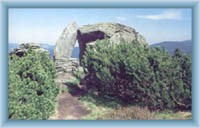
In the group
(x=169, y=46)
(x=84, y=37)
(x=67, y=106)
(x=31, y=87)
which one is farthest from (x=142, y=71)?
(x=31, y=87)

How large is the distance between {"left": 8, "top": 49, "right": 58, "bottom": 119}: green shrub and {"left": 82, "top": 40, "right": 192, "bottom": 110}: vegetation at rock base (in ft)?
0.84

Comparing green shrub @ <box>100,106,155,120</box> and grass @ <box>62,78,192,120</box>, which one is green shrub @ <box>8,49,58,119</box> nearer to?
grass @ <box>62,78,192,120</box>

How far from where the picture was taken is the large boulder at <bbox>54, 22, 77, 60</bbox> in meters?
3.46

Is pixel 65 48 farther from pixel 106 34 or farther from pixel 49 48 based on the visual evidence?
pixel 106 34

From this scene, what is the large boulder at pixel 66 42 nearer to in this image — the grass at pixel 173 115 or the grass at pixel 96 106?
the grass at pixel 96 106

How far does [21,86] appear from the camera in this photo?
3.43 m

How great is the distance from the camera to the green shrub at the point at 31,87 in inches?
133

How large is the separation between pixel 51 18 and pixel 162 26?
736mm

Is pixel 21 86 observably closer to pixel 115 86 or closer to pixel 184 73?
pixel 115 86

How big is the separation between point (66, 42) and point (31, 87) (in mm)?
376

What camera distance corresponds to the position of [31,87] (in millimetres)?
3449

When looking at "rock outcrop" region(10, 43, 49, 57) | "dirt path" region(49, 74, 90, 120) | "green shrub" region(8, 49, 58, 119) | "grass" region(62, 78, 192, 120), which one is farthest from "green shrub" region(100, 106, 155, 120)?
"rock outcrop" region(10, 43, 49, 57)
